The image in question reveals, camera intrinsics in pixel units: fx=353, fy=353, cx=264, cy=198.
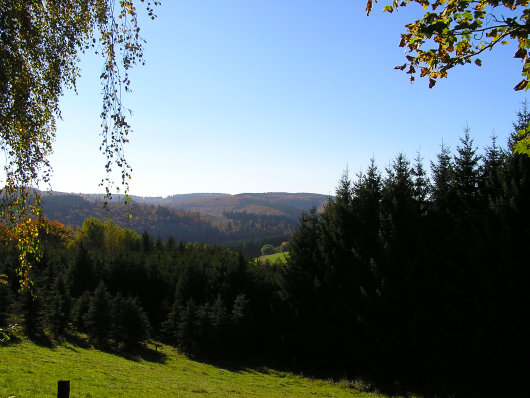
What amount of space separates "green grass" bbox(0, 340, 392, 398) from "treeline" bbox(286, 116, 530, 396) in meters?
2.60

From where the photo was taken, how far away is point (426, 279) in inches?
611

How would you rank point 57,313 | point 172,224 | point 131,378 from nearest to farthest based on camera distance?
point 131,378
point 57,313
point 172,224

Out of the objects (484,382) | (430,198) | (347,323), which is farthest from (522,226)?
(347,323)

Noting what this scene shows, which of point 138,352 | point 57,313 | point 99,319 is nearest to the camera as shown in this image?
point 138,352

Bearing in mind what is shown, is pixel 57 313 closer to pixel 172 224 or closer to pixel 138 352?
pixel 138 352

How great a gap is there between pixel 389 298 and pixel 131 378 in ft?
36.7

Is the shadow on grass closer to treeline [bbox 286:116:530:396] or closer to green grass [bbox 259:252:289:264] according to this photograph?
treeline [bbox 286:116:530:396]

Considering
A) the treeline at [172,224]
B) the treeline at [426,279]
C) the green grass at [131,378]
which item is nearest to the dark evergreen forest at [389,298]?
the treeline at [426,279]

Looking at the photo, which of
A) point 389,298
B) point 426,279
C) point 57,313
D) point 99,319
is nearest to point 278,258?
point 389,298

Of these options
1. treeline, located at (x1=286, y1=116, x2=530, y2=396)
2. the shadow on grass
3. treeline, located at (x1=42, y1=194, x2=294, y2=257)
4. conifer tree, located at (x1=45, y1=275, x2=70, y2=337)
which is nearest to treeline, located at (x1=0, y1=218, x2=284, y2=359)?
conifer tree, located at (x1=45, y1=275, x2=70, y2=337)

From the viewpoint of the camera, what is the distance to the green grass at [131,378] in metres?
10.8

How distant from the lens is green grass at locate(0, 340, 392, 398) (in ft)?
35.5

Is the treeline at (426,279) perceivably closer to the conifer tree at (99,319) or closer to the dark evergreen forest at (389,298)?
the dark evergreen forest at (389,298)

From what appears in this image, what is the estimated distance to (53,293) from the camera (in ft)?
74.2
